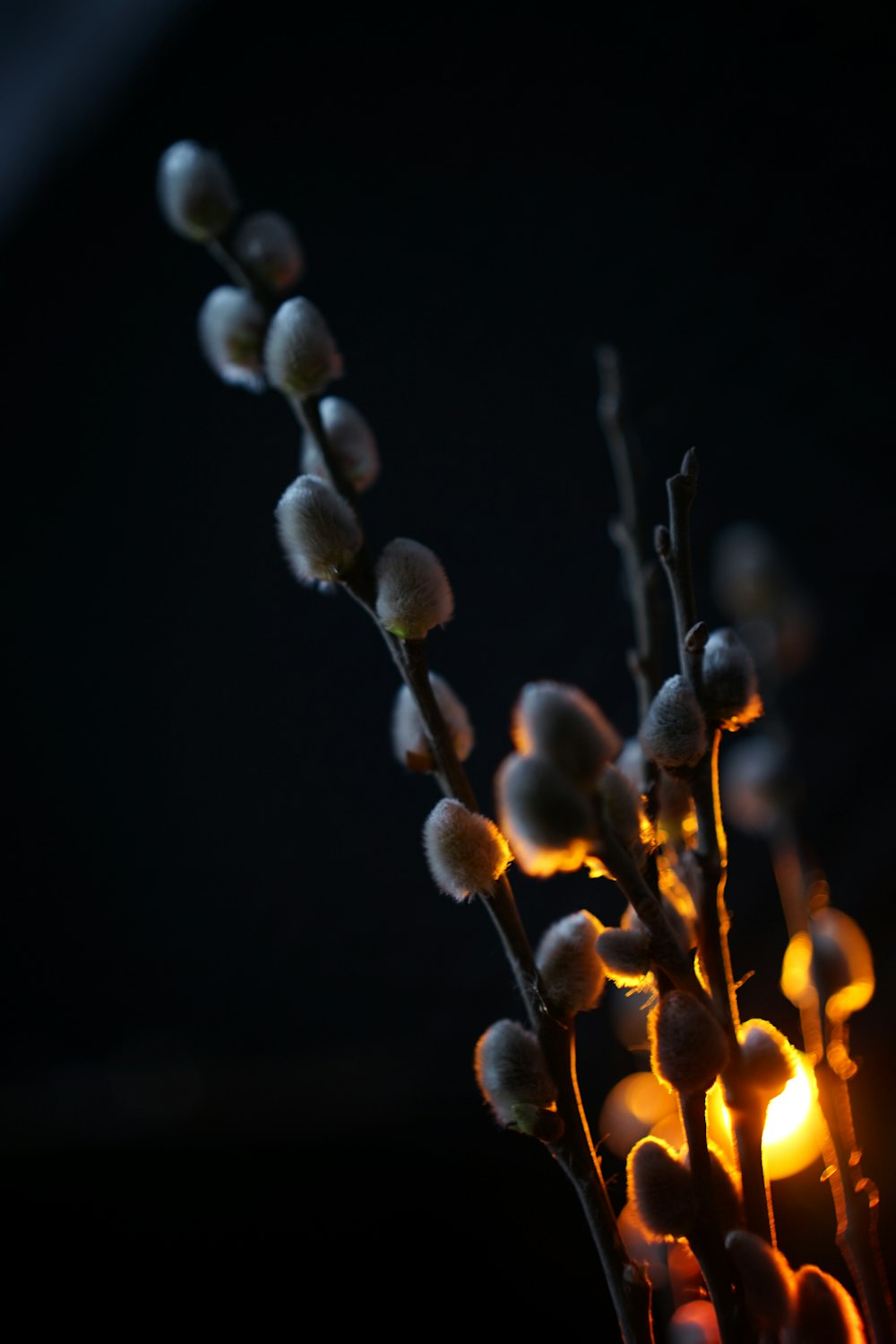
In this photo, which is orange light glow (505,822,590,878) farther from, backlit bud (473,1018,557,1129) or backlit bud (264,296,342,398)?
backlit bud (264,296,342,398)

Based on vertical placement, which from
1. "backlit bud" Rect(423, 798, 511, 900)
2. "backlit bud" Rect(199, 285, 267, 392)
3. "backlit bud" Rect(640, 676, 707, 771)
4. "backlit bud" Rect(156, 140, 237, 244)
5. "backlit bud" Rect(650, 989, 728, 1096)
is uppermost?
"backlit bud" Rect(156, 140, 237, 244)

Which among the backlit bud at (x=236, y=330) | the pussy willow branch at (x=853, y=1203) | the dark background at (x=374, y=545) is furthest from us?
the dark background at (x=374, y=545)

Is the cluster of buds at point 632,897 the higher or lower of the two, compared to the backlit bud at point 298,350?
lower

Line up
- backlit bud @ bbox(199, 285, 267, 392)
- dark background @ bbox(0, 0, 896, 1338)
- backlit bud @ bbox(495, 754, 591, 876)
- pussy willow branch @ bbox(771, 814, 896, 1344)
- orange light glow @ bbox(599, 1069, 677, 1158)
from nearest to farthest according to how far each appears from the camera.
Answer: backlit bud @ bbox(495, 754, 591, 876) → pussy willow branch @ bbox(771, 814, 896, 1344) → backlit bud @ bbox(199, 285, 267, 392) → orange light glow @ bbox(599, 1069, 677, 1158) → dark background @ bbox(0, 0, 896, 1338)

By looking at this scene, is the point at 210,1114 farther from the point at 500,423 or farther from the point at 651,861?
the point at 651,861

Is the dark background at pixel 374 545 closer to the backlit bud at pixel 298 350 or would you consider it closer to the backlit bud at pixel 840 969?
the backlit bud at pixel 840 969

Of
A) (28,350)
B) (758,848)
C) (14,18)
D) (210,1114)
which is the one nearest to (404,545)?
(14,18)

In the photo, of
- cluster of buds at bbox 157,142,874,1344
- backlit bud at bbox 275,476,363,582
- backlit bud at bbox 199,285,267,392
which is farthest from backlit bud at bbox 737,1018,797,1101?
backlit bud at bbox 199,285,267,392

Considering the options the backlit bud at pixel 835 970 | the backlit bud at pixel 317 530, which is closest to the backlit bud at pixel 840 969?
the backlit bud at pixel 835 970
